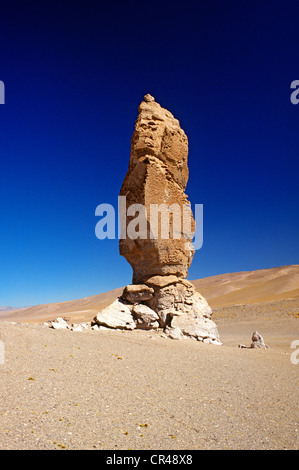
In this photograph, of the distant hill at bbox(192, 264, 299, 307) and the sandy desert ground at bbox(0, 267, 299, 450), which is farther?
the distant hill at bbox(192, 264, 299, 307)

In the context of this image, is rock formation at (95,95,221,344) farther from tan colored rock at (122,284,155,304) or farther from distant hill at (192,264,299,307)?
distant hill at (192,264,299,307)

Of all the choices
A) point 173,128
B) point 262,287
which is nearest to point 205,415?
point 173,128

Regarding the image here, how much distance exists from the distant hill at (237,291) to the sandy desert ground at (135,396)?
94.3 ft

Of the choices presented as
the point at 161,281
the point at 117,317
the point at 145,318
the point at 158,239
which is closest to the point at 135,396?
the point at 117,317

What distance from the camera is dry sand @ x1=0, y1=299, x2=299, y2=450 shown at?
389 centimetres

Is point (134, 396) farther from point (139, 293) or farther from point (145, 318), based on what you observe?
point (139, 293)

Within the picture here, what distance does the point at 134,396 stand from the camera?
17.0ft

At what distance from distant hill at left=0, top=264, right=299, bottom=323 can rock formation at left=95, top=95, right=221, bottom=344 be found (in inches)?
986

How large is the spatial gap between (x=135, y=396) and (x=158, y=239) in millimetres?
6842

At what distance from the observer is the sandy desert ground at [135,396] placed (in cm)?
389

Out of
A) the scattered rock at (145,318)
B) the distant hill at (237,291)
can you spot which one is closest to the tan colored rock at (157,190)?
the scattered rock at (145,318)

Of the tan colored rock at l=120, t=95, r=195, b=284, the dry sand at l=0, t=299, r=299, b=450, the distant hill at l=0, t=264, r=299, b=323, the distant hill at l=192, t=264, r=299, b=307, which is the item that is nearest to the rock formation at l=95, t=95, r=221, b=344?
the tan colored rock at l=120, t=95, r=195, b=284

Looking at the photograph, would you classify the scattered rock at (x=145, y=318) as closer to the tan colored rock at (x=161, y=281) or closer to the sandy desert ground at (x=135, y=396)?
the tan colored rock at (x=161, y=281)
